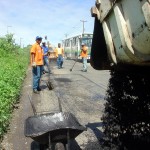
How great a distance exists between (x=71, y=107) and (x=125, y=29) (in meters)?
6.08

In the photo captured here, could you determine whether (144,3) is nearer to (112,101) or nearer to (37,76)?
(112,101)

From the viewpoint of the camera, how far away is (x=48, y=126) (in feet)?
18.4

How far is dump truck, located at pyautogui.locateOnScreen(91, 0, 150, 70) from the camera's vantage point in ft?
11.6

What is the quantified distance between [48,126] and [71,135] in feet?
2.14

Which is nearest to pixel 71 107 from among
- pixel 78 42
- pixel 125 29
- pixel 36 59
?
pixel 36 59

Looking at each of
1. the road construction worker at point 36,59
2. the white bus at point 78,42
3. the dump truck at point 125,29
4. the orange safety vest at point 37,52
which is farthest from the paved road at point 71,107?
the white bus at point 78,42

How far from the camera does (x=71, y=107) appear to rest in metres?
9.93

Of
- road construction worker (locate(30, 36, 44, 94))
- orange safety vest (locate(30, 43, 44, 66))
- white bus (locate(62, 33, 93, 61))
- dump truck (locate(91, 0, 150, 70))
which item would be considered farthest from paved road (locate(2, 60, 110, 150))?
white bus (locate(62, 33, 93, 61))

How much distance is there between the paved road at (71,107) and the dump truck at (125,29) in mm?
1521

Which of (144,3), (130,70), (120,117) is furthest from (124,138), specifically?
(144,3)

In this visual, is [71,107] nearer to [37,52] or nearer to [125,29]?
[37,52]

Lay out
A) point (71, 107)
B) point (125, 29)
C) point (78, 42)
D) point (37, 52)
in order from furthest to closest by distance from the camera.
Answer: point (78, 42)
point (37, 52)
point (71, 107)
point (125, 29)

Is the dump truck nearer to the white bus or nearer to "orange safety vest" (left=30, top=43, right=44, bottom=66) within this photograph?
"orange safety vest" (left=30, top=43, right=44, bottom=66)

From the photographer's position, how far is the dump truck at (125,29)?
3.55 m
